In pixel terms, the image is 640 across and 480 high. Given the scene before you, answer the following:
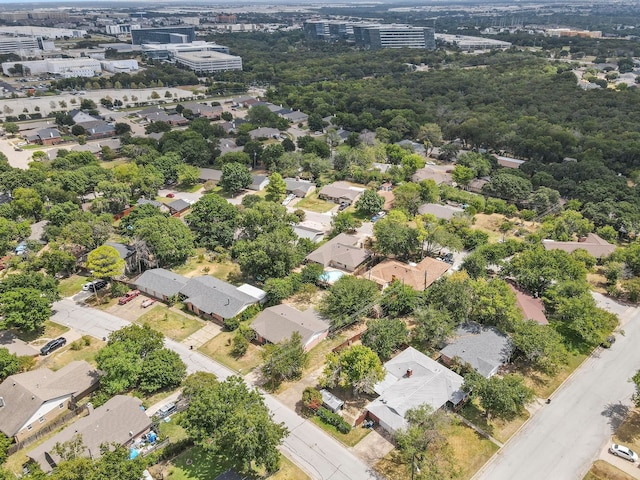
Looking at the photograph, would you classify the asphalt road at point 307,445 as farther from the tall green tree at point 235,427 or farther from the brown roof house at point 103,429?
the brown roof house at point 103,429

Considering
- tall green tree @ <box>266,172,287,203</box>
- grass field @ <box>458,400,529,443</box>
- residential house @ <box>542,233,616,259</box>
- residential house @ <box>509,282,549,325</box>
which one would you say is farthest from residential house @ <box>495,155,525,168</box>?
grass field @ <box>458,400,529,443</box>

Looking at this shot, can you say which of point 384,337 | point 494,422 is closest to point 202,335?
point 384,337

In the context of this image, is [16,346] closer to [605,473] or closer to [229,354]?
[229,354]

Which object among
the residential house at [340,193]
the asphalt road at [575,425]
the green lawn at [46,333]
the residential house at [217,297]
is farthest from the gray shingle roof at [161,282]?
the asphalt road at [575,425]

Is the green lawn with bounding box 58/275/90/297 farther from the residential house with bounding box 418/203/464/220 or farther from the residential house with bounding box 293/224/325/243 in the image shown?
the residential house with bounding box 418/203/464/220

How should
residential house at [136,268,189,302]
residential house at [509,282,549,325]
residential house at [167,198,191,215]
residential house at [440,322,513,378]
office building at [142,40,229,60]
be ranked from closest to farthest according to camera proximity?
residential house at [440,322,513,378], residential house at [509,282,549,325], residential house at [136,268,189,302], residential house at [167,198,191,215], office building at [142,40,229,60]

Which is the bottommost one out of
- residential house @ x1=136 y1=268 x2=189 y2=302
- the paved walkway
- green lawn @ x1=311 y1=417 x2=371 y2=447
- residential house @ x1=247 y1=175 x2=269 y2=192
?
green lawn @ x1=311 y1=417 x2=371 y2=447

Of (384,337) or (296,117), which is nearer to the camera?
(384,337)
